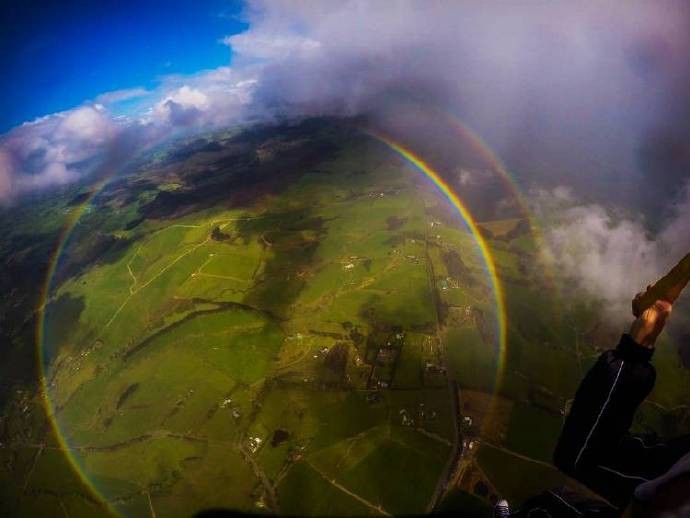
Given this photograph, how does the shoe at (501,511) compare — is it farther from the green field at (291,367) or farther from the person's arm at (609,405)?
the green field at (291,367)

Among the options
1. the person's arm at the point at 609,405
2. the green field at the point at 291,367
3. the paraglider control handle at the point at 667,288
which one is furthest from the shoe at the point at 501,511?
the green field at the point at 291,367

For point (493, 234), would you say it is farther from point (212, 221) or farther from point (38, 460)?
point (38, 460)

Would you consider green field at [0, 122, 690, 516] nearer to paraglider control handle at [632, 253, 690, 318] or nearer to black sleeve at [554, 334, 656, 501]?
black sleeve at [554, 334, 656, 501]

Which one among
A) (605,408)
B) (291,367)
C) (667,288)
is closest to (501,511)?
A: (605,408)

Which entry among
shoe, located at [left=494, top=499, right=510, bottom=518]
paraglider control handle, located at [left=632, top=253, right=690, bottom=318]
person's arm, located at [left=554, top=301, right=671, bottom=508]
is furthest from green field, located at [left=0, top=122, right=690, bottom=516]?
paraglider control handle, located at [left=632, top=253, right=690, bottom=318]

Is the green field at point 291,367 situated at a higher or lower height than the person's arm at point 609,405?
lower

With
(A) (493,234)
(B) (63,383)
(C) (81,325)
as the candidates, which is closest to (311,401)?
(B) (63,383)

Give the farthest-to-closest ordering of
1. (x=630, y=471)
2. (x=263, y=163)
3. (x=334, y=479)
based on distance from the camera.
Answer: (x=263, y=163)
(x=334, y=479)
(x=630, y=471)
